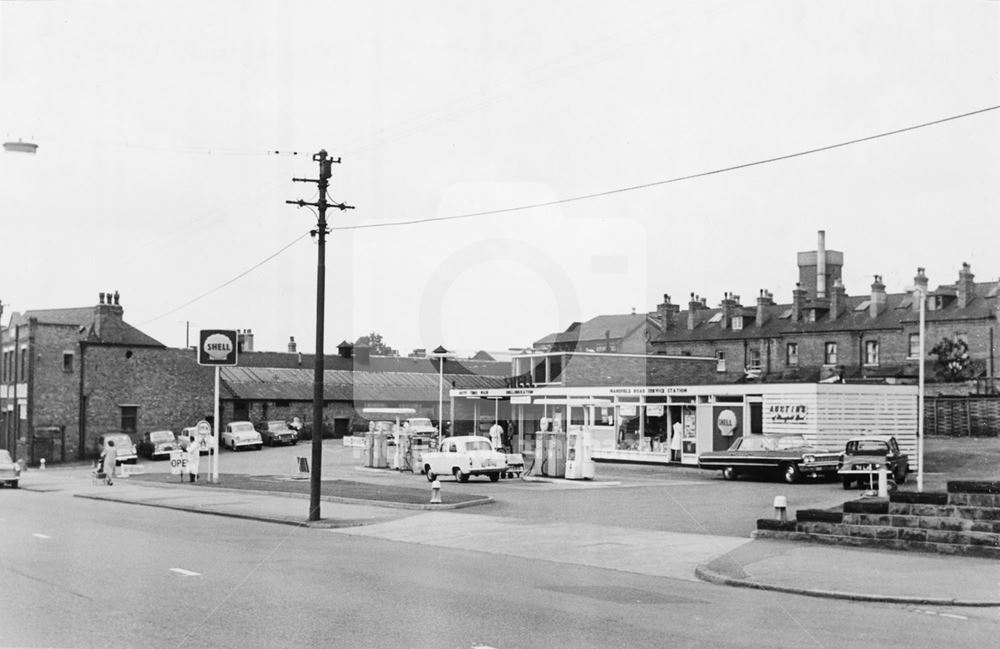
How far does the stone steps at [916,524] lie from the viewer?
Result: 1611 cm

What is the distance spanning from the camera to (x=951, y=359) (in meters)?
62.8

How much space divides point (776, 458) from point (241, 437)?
37.4 m

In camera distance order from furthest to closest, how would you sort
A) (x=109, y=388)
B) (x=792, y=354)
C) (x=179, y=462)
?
(x=792, y=354), (x=109, y=388), (x=179, y=462)

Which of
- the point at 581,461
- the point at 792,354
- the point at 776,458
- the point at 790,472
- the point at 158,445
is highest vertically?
the point at 792,354

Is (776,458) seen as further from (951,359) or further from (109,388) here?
(109,388)

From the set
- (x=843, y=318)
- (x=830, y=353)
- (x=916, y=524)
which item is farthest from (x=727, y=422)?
(x=843, y=318)

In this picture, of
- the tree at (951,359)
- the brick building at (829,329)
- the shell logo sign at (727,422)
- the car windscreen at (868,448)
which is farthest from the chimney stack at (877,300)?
the car windscreen at (868,448)

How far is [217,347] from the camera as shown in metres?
38.2

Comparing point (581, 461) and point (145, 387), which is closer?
point (581, 461)

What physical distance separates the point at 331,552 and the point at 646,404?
30832mm

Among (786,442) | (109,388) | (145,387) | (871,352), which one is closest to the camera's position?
(786,442)

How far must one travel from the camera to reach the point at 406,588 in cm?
1287

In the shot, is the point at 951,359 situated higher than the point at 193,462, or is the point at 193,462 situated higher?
the point at 951,359

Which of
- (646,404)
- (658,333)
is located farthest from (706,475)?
(658,333)
